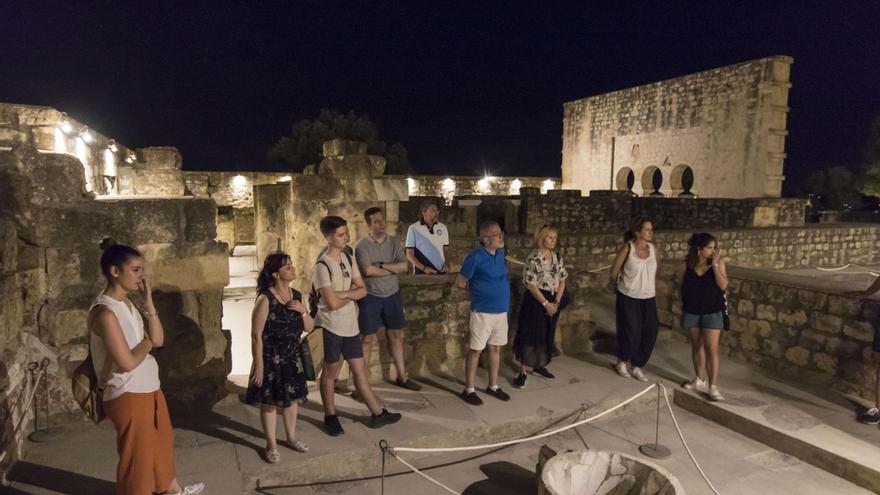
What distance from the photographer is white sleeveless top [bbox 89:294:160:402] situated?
2.57 meters

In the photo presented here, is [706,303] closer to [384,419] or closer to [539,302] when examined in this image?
[539,302]

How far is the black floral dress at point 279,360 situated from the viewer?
327cm

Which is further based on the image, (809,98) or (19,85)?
(809,98)

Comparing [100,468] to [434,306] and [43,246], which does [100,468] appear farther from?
[434,306]

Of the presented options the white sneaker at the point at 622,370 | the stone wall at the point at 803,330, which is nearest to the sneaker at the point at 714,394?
the white sneaker at the point at 622,370

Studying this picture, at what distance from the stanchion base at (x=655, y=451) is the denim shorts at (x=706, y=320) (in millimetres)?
1197

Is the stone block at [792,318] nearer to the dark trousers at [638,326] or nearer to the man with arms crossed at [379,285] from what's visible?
the dark trousers at [638,326]

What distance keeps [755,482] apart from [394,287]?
2.85m

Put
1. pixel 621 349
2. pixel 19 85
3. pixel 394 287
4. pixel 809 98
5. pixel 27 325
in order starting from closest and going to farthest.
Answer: pixel 27 325 < pixel 394 287 < pixel 621 349 < pixel 19 85 < pixel 809 98

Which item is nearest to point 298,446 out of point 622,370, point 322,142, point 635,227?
point 622,370

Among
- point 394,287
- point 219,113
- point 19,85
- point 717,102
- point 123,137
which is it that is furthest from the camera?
point 219,113

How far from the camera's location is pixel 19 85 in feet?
194

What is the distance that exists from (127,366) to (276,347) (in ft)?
2.97

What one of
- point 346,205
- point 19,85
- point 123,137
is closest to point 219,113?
point 123,137
